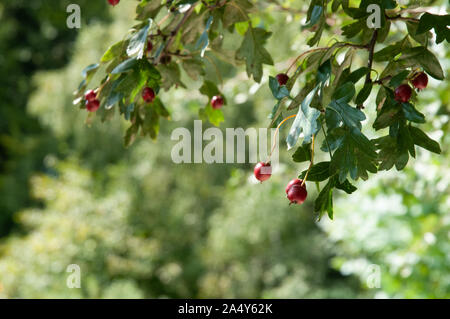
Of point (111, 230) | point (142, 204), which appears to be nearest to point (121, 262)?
point (111, 230)

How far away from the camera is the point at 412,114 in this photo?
739 mm

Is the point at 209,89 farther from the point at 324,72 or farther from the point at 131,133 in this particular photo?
the point at 324,72

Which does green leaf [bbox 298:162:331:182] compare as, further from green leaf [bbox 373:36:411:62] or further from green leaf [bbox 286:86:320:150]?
green leaf [bbox 373:36:411:62]

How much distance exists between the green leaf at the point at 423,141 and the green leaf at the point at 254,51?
0.33 metres

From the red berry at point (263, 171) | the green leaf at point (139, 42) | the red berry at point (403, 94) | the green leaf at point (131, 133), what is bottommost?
the green leaf at point (131, 133)

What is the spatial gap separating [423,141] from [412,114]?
75mm

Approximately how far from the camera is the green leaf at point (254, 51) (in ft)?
3.32

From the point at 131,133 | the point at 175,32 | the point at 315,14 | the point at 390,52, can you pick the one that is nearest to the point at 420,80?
the point at 390,52

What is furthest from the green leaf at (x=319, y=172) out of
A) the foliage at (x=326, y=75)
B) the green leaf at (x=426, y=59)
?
the green leaf at (x=426, y=59)

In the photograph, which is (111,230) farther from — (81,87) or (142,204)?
(81,87)

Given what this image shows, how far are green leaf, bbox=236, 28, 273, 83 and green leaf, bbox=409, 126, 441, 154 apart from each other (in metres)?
0.33

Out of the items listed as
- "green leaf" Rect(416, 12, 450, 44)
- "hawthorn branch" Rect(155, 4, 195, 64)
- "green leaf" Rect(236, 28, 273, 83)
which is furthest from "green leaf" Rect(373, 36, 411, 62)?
"hawthorn branch" Rect(155, 4, 195, 64)

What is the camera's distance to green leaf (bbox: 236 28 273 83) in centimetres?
101

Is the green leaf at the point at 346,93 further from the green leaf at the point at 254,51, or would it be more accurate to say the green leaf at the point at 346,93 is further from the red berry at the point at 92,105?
the red berry at the point at 92,105
